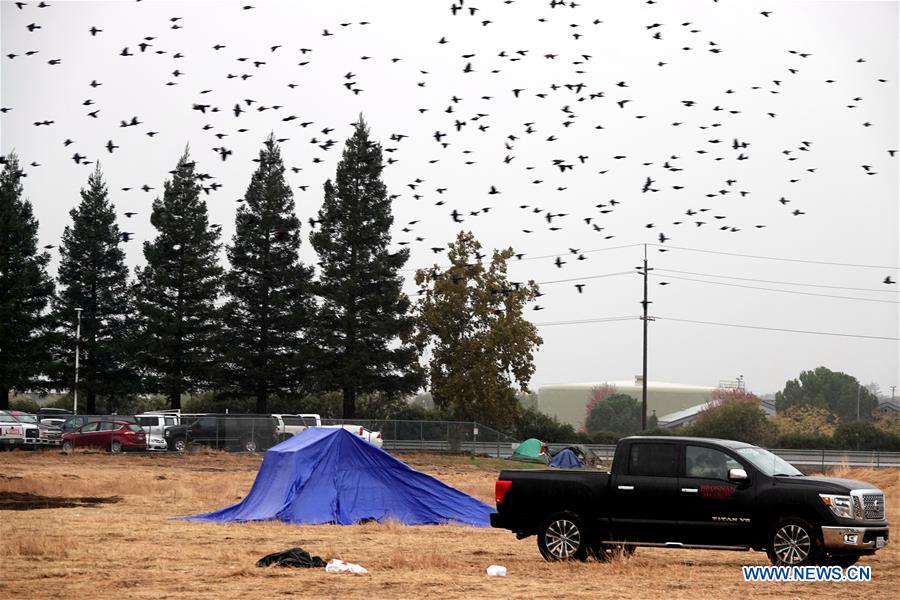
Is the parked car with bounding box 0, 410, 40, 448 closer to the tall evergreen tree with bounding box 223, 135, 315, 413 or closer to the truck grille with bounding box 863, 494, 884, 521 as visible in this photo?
the tall evergreen tree with bounding box 223, 135, 315, 413

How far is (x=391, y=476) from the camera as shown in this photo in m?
25.9

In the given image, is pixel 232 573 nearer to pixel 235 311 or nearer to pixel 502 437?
pixel 502 437

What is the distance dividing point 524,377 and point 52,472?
4088 centimetres

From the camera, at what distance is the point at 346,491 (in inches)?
1007

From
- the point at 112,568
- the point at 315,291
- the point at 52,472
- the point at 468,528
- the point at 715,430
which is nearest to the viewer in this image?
the point at 112,568

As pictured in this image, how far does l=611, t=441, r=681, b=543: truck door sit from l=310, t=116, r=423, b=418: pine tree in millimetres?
57838

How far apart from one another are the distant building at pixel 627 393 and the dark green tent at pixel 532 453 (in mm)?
103279

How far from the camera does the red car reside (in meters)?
55.9

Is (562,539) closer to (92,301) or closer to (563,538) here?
(563,538)

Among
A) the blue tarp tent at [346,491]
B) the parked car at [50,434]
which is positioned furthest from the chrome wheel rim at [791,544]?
the parked car at [50,434]

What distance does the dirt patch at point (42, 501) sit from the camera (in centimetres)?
2833

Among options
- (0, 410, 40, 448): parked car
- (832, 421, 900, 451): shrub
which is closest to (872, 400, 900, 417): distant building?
(832, 421, 900, 451): shrub

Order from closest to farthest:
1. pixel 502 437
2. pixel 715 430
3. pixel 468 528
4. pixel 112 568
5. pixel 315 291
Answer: pixel 112 568, pixel 468 528, pixel 502 437, pixel 315 291, pixel 715 430

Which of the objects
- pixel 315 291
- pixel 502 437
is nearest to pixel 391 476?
pixel 502 437
